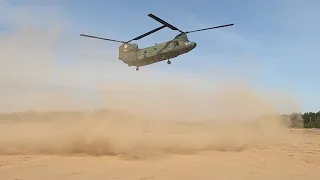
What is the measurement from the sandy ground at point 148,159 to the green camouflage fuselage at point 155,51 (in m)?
5.04

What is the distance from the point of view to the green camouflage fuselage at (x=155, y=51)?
79.3 ft

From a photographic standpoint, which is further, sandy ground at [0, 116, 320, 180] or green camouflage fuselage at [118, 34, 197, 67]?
green camouflage fuselage at [118, 34, 197, 67]

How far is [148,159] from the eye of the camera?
20219 millimetres

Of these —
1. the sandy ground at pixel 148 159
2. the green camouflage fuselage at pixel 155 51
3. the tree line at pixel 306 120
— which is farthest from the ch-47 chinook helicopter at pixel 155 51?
the tree line at pixel 306 120

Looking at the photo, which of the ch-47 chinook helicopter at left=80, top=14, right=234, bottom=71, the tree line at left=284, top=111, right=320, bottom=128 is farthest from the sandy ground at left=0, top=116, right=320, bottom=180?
the tree line at left=284, top=111, right=320, bottom=128

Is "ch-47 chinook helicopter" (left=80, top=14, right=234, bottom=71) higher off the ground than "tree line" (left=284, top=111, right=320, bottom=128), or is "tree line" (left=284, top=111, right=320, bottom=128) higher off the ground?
"ch-47 chinook helicopter" (left=80, top=14, right=234, bottom=71)

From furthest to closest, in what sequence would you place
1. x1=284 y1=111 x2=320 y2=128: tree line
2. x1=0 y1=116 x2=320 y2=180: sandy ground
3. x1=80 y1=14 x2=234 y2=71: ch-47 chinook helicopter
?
x1=284 y1=111 x2=320 y2=128: tree line, x1=80 y1=14 x2=234 y2=71: ch-47 chinook helicopter, x1=0 y1=116 x2=320 y2=180: sandy ground

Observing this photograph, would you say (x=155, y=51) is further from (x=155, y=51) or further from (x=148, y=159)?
(x=148, y=159)

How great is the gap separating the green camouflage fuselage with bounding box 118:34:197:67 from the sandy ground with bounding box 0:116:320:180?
5.04 m

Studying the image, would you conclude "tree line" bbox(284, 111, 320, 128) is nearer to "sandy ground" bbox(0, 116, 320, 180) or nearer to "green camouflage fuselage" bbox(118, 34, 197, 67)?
"sandy ground" bbox(0, 116, 320, 180)

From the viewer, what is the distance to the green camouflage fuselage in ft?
79.3

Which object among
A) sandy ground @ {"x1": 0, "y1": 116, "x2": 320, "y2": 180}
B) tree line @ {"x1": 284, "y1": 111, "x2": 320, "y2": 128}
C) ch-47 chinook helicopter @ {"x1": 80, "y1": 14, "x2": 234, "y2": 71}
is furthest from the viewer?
tree line @ {"x1": 284, "y1": 111, "x2": 320, "y2": 128}

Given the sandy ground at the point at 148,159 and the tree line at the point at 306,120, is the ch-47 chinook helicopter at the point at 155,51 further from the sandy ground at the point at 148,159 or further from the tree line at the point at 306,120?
the tree line at the point at 306,120

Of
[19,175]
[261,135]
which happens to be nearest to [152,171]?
[19,175]
